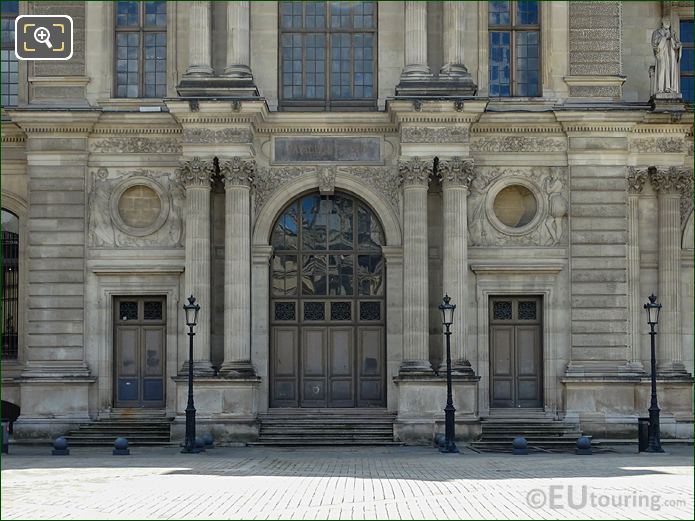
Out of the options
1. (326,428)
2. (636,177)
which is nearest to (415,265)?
(326,428)

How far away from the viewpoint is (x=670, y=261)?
123 feet

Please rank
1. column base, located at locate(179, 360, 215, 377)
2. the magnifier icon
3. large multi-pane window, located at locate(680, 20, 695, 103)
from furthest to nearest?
large multi-pane window, located at locate(680, 20, 695, 103), column base, located at locate(179, 360, 215, 377), the magnifier icon

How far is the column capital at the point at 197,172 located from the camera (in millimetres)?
36094

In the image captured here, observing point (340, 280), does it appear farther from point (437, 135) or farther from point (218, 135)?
point (218, 135)

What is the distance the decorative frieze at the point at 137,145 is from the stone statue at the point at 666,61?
47.8 ft

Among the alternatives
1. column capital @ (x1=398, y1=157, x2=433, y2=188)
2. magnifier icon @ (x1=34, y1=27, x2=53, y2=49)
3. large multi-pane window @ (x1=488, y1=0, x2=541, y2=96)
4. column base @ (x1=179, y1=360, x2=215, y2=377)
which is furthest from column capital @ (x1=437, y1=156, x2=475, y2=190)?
magnifier icon @ (x1=34, y1=27, x2=53, y2=49)

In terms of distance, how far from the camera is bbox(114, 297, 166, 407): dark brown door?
3759 cm

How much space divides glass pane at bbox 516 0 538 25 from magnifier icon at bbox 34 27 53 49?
23117 mm

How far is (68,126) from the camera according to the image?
3700cm

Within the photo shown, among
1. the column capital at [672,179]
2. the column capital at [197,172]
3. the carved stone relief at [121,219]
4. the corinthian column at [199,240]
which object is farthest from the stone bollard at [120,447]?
the column capital at [672,179]

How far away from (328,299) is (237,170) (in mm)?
4968

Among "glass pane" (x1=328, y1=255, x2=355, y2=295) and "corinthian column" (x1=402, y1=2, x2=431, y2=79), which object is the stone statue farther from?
"glass pane" (x1=328, y1=255, x2=355, y2=295)

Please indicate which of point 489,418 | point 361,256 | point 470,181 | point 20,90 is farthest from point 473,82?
point 20,90

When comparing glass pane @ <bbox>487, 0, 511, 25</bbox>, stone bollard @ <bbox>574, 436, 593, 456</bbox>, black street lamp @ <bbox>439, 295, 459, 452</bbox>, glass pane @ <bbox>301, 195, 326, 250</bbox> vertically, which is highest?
glass pane @ <bbox>487, 0, 511, 25</bbox>
